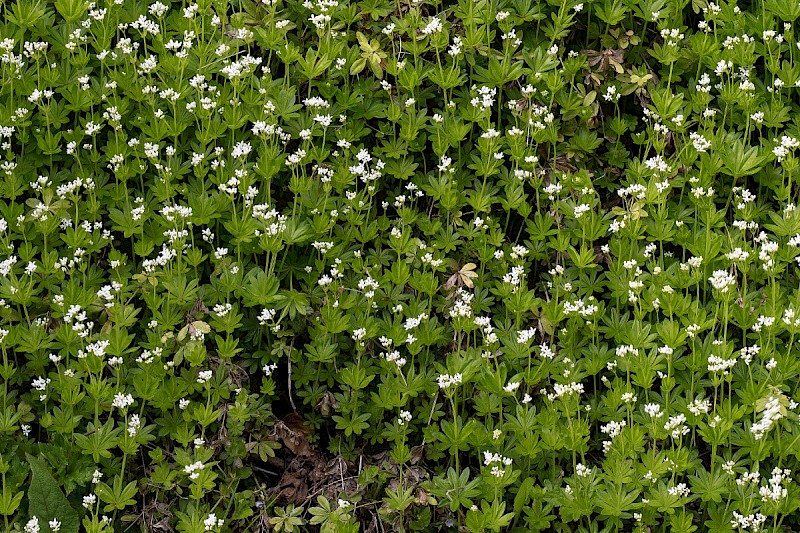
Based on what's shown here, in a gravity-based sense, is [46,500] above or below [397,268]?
below

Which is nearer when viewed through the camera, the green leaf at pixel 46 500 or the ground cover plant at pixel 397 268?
the green leaf at pixel 46 500

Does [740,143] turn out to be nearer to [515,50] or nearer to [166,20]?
[515,50]

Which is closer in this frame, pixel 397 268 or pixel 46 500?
pixel 46 500

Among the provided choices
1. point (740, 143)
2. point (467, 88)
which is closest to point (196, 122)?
point (467, 88)

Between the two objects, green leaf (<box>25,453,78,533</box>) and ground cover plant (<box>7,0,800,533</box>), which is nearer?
green leaf (<box>25,453,78,533</box>)
